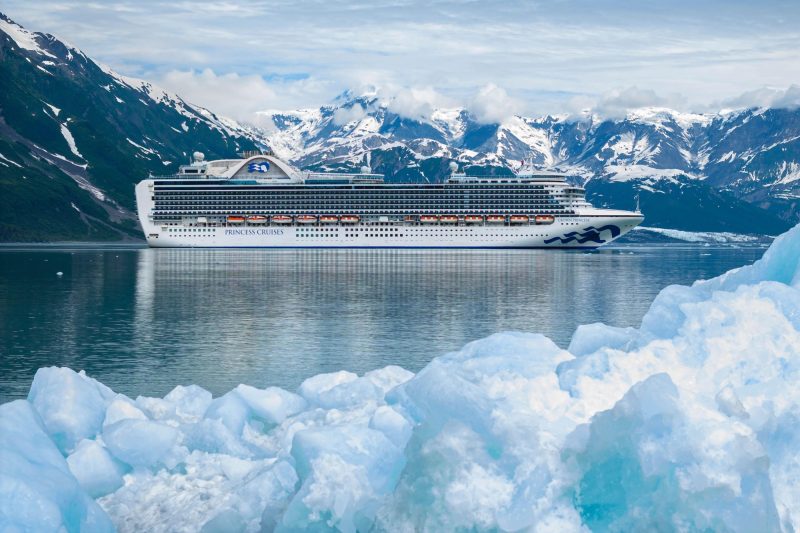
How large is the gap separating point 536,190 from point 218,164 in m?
63.6

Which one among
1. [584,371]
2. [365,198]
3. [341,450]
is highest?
[365,198]

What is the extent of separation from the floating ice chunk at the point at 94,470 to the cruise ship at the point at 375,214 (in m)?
142

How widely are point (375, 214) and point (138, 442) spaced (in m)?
147

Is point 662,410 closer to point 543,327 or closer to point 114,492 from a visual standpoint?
point 114,492

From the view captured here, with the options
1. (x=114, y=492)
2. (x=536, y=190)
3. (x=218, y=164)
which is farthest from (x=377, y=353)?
(x=218, y=164)

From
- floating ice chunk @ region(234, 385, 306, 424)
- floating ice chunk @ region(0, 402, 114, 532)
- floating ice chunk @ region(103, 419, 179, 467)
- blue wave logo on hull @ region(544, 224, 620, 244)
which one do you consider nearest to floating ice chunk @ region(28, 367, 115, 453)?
floating ice chunk @ region(103, 419, 179, 467)

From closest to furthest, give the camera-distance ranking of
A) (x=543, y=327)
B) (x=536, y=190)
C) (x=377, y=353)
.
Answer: (x=377, y=353) → (x=543, y=327) → (x=536, y=190)

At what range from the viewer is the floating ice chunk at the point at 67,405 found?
1568cm

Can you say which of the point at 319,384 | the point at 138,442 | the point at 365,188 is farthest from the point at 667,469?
the point at 365,188

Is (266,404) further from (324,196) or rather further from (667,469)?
(324,196)

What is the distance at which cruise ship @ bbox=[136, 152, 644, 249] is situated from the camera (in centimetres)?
15712

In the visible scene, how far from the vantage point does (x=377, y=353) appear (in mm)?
32344

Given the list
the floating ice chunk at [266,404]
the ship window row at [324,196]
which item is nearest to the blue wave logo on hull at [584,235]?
the ship window row at [324,196]

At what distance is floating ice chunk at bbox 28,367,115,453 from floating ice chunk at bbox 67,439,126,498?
41.9 inches
